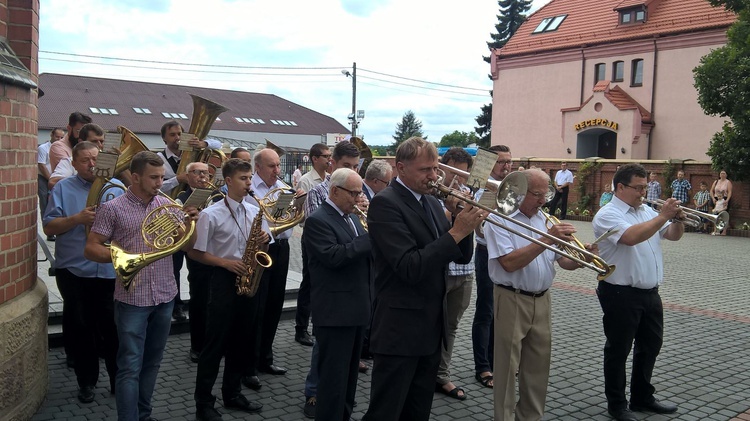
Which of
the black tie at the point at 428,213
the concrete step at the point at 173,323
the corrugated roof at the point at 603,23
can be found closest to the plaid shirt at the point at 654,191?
the corrugated roof at the point at 603,23

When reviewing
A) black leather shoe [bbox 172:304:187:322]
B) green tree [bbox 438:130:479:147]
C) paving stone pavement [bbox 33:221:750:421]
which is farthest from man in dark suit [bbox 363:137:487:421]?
green tree [bbox 438:130:479:147]

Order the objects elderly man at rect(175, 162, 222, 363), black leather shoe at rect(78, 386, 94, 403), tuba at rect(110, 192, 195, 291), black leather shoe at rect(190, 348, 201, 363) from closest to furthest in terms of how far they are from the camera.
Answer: tuba at rect(110, 192, 195, 291)
black leather shoe at rect(78, 386, 94, 403)
elderly man at rect(175, 162, 222, 363)
black leather shoe at rect(190, 348, 201, 363)

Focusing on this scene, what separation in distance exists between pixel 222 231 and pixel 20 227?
145 centimetres

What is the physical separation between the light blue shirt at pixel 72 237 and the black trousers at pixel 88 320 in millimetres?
77

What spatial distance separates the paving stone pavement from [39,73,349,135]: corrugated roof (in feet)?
121

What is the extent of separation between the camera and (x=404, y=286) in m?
3.85

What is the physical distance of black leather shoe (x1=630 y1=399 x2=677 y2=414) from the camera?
542cm

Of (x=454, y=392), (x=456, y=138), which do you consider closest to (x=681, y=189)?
(x=454, y=392)

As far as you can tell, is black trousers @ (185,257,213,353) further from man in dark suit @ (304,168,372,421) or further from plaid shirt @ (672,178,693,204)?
plaid shirt @ (672,178,693,204)

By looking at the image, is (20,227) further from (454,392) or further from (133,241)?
(454,392)

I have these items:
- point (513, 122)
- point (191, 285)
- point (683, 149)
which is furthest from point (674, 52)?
point (191, 285)

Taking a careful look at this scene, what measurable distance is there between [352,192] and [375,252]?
71cm

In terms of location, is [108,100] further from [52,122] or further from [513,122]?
[513,122]

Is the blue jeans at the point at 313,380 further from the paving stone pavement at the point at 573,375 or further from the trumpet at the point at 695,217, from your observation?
the trumpet at the point at 695,217
